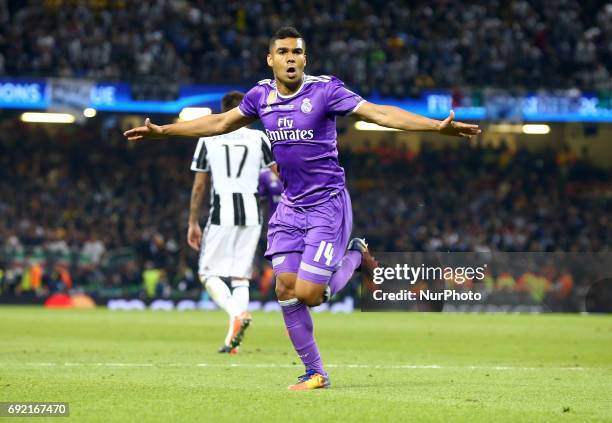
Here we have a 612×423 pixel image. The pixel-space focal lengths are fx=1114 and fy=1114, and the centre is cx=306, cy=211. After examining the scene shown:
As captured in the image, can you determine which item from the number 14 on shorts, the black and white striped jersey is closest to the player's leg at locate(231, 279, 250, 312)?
the black and white striped jersey

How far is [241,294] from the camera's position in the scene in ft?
39.0

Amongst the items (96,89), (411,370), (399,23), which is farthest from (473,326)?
(399,23)

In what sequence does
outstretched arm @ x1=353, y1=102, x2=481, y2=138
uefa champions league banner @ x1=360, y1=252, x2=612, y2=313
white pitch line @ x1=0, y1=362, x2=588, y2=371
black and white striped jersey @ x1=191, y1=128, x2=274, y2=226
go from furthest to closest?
uefa champions league banner @ x1=360, y1=252, x2=612, y2=313
black and white striped jersey @ x1=191, y1=128, x2=274, y2=226
white pitch line @ x1=0, y1=362, x2=588, y2=371
outstretched arm @ x1=353, y1=102, x2=481, y2=138

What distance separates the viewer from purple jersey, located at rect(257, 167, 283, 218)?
42.7 ft

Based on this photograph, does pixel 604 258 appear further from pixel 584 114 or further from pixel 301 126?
pixel 301 126

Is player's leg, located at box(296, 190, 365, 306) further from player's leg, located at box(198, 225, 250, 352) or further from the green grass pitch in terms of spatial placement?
player's leg, located at box(198, 225, 250, 352)

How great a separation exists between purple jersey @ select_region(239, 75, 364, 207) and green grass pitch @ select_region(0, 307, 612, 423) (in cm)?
141

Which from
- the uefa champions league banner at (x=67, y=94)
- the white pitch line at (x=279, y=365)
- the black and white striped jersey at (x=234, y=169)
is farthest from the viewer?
the uefa champions league banner at (x=67, y=94)

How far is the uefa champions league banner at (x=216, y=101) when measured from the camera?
1052 inches

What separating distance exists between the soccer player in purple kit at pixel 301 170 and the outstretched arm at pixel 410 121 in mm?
54

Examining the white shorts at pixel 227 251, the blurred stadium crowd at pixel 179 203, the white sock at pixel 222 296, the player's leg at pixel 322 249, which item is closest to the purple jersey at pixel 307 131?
the player's leg at pixel 322 249

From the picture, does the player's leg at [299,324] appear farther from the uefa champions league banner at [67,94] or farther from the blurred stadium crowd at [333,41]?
the blurred stadium crowd at [333,41]

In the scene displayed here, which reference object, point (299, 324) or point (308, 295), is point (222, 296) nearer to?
point (299, 324)

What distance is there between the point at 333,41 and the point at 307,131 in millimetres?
22495
